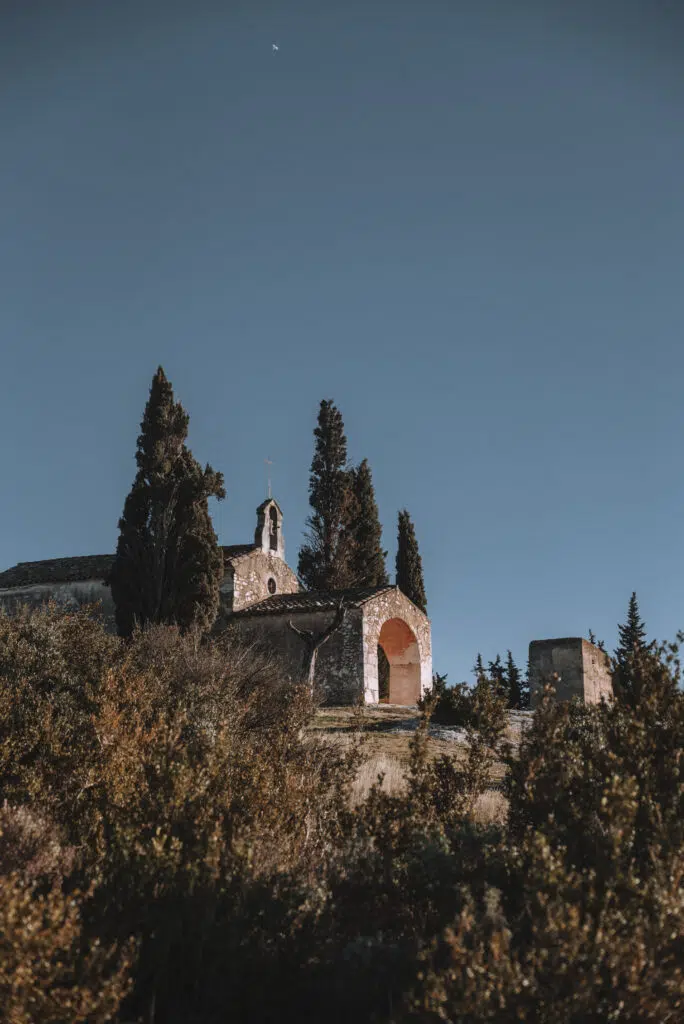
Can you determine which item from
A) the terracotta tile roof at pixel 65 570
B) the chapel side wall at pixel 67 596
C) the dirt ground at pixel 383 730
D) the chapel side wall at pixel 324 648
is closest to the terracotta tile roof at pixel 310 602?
the chapel side wall at pixel 324 648

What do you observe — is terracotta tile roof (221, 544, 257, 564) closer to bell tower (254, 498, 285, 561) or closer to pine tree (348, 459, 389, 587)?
bell tower (254, 498, 285, 561)

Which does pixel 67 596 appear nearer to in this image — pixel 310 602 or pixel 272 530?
pixel 272 530

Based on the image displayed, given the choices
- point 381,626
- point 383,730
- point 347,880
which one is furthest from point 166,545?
point 347,880

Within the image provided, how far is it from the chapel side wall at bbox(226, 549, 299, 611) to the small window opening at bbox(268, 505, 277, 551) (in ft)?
1.42

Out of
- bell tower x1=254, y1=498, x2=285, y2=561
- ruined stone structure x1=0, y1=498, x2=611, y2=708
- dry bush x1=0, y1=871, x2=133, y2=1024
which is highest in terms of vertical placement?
bell tower x1=254, y1=498, x2=285, y2=561

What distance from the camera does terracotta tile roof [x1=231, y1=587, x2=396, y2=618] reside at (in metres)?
25.7

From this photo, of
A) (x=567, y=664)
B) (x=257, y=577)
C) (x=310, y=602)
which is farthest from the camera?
(x=257, y=577)

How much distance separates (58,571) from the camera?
28.8m

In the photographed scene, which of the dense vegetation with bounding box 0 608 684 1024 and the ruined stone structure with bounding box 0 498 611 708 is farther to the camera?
the ruined stone structure with bounding box 0 498 611 708

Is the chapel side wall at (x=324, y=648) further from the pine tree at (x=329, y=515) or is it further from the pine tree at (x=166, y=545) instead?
the pine tree at (x=329, y=515)

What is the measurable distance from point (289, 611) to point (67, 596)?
24.4 ft

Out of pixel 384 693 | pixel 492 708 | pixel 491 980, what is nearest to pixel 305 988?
pixel 491 980

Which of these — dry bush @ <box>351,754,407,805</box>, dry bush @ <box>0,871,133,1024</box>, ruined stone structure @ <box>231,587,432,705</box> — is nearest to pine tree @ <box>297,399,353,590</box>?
ruined stone structure @ <box>231,587,432,705</box>

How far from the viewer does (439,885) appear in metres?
6.12
